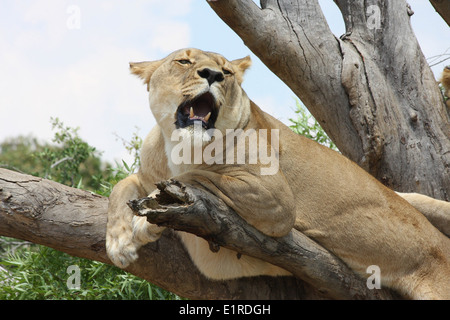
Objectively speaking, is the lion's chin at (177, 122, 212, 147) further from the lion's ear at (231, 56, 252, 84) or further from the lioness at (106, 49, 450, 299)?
the lion's ear at (231, 56, 252, 84)

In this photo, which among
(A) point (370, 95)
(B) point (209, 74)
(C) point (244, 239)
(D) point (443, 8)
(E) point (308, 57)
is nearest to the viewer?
(C) point (244, 239)

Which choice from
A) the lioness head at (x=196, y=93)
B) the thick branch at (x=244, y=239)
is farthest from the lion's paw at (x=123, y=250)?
the lioness head at (x=196, y=93)

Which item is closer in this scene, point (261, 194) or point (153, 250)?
point (261, 194)

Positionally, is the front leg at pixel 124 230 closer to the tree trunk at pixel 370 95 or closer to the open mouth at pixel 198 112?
the open mouth at pixel 198 112

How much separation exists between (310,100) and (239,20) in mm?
1098

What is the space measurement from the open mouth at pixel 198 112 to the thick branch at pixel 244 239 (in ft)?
1.54

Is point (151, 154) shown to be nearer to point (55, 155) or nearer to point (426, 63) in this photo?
point (426, 63)

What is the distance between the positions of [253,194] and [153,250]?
91cm

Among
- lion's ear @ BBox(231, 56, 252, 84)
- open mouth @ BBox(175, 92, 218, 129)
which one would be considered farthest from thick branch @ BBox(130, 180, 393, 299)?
lion's ear @ BBox(231, 56, 252, 84)

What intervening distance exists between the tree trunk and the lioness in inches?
36.9

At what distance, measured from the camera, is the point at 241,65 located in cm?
430

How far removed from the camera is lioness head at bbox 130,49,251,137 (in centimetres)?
368

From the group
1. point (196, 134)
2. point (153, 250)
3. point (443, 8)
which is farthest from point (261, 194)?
point (443, 8)

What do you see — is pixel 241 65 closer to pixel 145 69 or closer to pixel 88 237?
pixel 145 69
